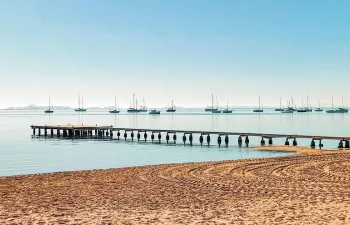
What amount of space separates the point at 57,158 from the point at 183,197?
116 feet

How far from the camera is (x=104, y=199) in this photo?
16.8m

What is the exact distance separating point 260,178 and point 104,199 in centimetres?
850

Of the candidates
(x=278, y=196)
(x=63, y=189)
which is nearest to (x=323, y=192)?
(x=278, y=196)

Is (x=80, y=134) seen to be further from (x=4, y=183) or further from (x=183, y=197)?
(x=183, y=197)

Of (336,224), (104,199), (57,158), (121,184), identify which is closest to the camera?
(336,224)

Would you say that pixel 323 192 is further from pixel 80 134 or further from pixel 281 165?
pixel 80 134

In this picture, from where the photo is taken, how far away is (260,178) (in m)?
21.8

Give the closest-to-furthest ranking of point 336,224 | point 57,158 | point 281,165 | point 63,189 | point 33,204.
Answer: point 336,224, point 33,204, point 63,189, point 281,165, point 57,158

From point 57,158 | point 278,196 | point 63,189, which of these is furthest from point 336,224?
→ point 57,158

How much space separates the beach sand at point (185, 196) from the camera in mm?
13227

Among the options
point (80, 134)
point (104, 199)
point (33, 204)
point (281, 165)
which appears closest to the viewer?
point (33, 204)

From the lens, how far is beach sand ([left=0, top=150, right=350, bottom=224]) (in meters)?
13.2

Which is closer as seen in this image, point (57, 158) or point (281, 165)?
point (281, 165)

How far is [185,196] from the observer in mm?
17047
